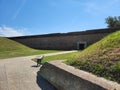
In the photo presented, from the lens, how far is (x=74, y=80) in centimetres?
566

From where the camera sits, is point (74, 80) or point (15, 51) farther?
point (15, 51)

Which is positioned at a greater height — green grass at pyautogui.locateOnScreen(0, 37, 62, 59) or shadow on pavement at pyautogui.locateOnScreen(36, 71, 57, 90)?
shadow on pavement at pyautogui.locateOnScreen(36, 71, 57, 90)

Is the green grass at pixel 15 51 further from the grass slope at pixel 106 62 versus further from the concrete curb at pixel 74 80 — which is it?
the grass slope at pixel 106 62

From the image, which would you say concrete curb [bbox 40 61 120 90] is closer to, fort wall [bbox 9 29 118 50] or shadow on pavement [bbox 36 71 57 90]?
shadow on pavement [bbox 36 71 57 90]

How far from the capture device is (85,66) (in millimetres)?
6785

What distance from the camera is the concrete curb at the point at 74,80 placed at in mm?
4779

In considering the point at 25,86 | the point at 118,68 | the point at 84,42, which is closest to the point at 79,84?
the point at 118,68

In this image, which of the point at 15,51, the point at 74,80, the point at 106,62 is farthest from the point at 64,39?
the point at 74,80

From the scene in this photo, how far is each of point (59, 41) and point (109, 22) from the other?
27218 mm

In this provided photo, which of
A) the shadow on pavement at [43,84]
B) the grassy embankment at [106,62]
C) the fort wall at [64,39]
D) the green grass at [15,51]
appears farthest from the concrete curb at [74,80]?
the fort wall at [64,39]

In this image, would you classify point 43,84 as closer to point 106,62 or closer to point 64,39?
point 106,62

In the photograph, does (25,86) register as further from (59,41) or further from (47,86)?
(59,41)

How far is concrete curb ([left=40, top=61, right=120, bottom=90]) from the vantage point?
478cm

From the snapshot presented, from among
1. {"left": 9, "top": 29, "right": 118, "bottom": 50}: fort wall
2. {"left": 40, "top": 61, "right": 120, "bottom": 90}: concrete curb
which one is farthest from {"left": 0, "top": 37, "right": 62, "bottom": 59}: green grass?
{"left": 40, "top": 61, "right": 120, "bottom": 90}: concrete curb
